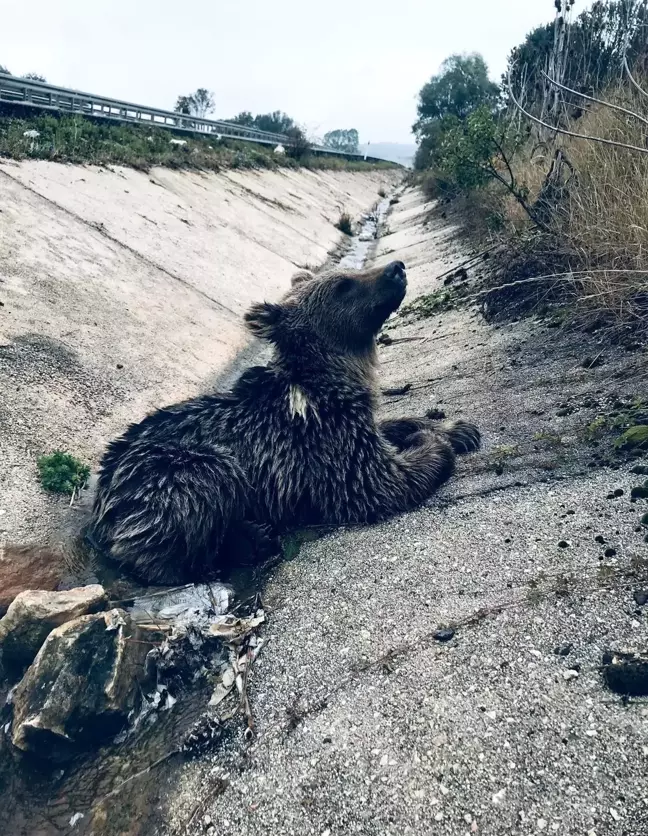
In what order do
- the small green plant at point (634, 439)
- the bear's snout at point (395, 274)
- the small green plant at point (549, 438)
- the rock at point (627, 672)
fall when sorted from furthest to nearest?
the bear's snout at point (395, 274)
the small green plant at point (549, 438)
the small green plant at point (634, 439)
the rock at point (627, 672)

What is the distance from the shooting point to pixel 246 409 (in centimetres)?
455

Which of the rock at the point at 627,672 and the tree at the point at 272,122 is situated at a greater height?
the tree at the point at 272,122

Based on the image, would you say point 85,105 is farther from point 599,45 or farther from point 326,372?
point 326,372

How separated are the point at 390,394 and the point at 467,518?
2.96 m

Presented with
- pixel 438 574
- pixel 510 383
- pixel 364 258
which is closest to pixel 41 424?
pixel 438 574

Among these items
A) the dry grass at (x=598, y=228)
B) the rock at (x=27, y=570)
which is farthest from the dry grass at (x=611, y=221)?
the rock at (x=27, y=570)

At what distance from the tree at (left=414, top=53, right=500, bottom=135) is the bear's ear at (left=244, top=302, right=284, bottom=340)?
5100cm

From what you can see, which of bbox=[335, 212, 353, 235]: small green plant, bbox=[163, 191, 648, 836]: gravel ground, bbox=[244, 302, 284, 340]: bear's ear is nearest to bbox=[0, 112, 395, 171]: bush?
bbox=[335, 212, 353, 235]: small green plant

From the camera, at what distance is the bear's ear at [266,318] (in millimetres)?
5105

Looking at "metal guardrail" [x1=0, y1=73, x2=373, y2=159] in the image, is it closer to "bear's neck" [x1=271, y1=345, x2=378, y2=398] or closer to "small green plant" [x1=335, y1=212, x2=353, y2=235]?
"small green plant" [x1=335, y1=212, x2=353, y2=235]

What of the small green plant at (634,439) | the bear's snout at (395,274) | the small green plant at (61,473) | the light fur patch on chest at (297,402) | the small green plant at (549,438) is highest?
the bear's snout at (395,274)

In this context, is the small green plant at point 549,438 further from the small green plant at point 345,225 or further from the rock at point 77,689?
the small green plant at point 345,225

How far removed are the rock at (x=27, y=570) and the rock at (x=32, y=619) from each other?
33 cm

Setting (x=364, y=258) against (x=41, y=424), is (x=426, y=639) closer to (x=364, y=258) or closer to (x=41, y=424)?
(x=41, y=424)
